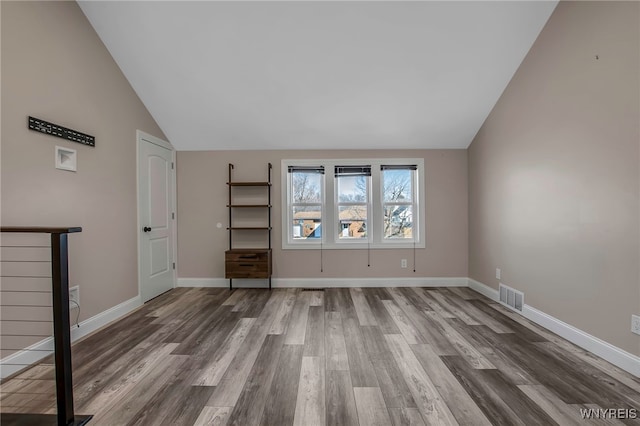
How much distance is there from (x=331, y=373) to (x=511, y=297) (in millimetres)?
2603

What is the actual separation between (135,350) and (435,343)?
2709mm

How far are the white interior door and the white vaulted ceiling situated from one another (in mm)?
465

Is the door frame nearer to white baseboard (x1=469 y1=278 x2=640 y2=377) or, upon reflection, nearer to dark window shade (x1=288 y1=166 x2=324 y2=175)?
dark window shade (x1=288 y1=166 x2=324 y2=175)

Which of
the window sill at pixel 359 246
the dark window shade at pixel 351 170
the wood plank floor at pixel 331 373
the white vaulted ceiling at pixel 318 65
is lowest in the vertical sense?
the wood plank floor at pixel 331 373

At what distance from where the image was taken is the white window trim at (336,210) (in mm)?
4438

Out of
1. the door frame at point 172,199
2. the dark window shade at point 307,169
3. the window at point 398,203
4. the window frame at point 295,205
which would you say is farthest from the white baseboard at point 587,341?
the door frame at point 172,199

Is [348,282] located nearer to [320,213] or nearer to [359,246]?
[359,246]

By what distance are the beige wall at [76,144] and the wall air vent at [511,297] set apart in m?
4.71

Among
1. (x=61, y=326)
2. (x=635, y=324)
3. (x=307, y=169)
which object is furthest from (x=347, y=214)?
(x=61, y=326)

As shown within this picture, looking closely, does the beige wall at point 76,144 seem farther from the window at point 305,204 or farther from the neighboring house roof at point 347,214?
the neighboring house roof at point 347,214

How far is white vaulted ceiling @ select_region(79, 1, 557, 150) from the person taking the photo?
272 cm

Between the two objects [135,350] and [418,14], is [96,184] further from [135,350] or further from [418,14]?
[418,14]

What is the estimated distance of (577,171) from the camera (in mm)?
2461

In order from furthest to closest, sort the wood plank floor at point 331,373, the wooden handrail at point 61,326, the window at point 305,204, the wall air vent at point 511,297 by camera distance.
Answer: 1. the window at point 305,204
2. the wall air vent at point 511,297
3. the wood plank floor at point 331,373
4. the wooden handrail at point 61,326
